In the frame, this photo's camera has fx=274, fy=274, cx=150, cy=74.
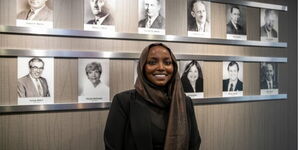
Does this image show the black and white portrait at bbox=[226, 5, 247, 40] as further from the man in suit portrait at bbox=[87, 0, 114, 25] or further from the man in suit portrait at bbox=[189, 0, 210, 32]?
the man in suit portrait at bbox=[87, 0, 114, 25]

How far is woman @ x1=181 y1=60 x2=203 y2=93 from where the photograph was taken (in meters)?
1.79

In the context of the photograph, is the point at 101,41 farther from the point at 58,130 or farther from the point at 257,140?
the point at 257,140

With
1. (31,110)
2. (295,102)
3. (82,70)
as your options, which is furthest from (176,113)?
(295,102)

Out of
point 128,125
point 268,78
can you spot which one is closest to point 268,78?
point 268,78

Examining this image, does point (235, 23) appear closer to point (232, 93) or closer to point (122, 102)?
point (232, 93)

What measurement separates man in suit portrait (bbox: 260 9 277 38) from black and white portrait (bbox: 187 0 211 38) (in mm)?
487

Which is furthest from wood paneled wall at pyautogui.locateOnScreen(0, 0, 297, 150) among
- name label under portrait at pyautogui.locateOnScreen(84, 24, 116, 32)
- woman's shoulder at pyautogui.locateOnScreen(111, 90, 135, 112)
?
woman's shoulder at pyautogui.locateOnScreen(111, 90, 135, 112)

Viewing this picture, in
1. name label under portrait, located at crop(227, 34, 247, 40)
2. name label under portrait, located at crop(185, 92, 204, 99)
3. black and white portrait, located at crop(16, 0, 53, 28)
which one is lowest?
name label under portrait, located at crop(185, 92, 204, 99)

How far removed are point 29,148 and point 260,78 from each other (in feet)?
5.33

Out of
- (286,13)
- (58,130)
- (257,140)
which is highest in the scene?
(286,13)

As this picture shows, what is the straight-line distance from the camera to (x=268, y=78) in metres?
2.09

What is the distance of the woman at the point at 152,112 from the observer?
4.27ft

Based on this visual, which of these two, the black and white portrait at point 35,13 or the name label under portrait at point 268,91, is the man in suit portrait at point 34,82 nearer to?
the black and white portrait at point 35,13

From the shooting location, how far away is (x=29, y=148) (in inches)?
56.7
